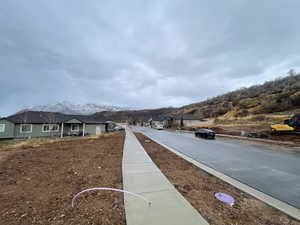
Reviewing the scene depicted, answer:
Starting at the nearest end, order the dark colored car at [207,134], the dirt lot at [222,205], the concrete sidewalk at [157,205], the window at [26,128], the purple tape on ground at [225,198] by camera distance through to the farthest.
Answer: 1. the concrete sidewalk at [157,205]
2. the dirt lot at [222,205]
3. the purple tape on ground at [225,198]
4. the dark colored car at [207,134]
5. the window at [26,128]

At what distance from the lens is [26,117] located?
81.3 ft

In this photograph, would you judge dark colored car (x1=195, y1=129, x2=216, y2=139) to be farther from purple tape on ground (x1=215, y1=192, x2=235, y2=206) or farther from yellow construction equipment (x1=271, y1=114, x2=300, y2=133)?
purple tape on ground (x1=215, y1=192, x2=235, y2=206)

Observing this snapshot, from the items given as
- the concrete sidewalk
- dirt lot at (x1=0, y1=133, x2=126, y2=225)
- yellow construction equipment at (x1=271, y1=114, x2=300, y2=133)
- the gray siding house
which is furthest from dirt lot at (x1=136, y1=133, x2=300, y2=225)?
the gray siding house

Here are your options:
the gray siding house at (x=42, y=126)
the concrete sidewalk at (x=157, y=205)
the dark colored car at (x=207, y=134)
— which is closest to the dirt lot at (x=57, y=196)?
the concrete sidewalk at (x=157, y=205)

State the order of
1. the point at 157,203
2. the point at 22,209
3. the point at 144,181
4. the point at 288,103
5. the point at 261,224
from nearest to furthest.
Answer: the point at 261,224
the point at 22,209
the point at 157,203
the point at 144,181
the point at 288,103

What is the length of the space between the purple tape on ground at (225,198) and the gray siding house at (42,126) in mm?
28857

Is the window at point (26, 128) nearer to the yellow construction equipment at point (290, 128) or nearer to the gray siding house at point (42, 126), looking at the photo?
the gray siding house at point (42, 126)

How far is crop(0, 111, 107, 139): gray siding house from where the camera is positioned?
74.5ft

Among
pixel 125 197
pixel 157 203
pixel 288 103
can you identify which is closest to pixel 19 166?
pixel 125 197

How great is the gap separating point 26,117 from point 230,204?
3182cm

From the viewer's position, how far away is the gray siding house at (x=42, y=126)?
2270cm

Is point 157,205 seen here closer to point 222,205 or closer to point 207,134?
point 222,205

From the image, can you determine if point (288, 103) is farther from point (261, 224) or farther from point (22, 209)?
point (22, 209)

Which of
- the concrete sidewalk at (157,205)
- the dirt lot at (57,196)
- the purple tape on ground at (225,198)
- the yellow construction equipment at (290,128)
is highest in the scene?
the yellow construction equipment at (290,128)
